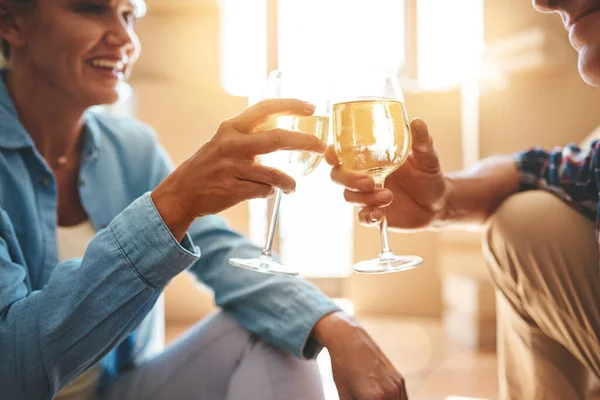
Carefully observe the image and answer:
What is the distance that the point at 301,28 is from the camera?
13.2ft

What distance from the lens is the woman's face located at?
3.96ft

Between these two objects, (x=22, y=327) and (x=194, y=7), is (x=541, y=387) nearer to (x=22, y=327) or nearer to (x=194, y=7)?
(x=22, y=327)

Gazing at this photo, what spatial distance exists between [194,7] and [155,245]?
3.15 m

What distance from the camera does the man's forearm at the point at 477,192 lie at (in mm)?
1332

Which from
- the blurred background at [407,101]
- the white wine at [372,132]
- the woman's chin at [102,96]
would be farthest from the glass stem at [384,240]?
the blurred background at [407,101]

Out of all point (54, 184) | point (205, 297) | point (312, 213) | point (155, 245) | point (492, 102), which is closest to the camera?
point (155, 245)

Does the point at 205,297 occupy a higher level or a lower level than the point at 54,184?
lower

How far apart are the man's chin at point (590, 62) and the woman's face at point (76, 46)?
953 mm

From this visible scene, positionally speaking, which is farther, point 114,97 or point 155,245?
point 114,97

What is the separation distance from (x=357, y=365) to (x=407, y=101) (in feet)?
9.53

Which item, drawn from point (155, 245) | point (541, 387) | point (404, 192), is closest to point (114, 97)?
point (155, 245)

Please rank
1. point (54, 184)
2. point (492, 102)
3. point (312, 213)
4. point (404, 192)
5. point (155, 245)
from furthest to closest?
1. point (312, 213)
2. point (492, 102)
3. point (404, 192)
4. point (54, 184)
5. point (155, 245)

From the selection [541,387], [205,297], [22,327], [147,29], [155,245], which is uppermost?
[147,29]

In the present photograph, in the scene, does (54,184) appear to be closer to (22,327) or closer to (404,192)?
(22,327)
